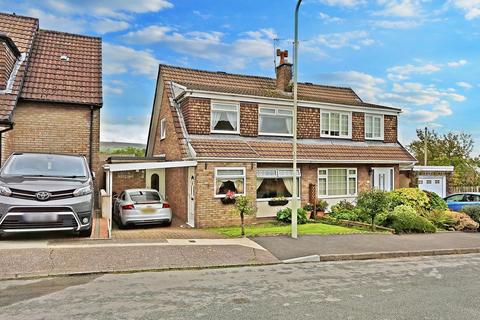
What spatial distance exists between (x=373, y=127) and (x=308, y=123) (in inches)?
169

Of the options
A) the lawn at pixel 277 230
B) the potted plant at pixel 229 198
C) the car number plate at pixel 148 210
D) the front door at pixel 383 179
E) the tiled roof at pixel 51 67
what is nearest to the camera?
the lawn at pixel 277 230

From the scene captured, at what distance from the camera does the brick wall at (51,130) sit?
1448 cm

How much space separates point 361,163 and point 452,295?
41.2ft

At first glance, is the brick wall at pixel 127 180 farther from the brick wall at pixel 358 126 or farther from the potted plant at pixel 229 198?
the brick wall at pixel 358 126

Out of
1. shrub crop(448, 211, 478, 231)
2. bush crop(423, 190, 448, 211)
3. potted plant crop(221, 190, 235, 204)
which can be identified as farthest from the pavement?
bush crop(423, 190, 448, 211)

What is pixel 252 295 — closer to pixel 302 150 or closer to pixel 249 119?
pixel 249 119

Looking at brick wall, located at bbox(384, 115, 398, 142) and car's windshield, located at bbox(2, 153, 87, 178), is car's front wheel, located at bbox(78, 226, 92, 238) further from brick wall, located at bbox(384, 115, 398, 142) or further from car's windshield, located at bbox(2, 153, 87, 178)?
brick wall, located at bbox(384, 115, 398, 142)

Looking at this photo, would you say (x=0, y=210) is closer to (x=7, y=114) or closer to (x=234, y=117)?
(x=7, y=114)

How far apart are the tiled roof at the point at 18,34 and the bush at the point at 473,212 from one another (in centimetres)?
1836

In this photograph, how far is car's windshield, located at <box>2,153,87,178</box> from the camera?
967cm

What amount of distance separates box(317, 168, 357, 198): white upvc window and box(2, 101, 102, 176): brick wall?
9884 millimetres

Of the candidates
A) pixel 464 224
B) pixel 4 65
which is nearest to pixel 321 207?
pixel 464 224

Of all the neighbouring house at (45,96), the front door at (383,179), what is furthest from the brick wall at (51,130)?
the front door at (383,179)

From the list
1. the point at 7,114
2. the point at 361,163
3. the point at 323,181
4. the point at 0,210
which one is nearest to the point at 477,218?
the point at 361,163
